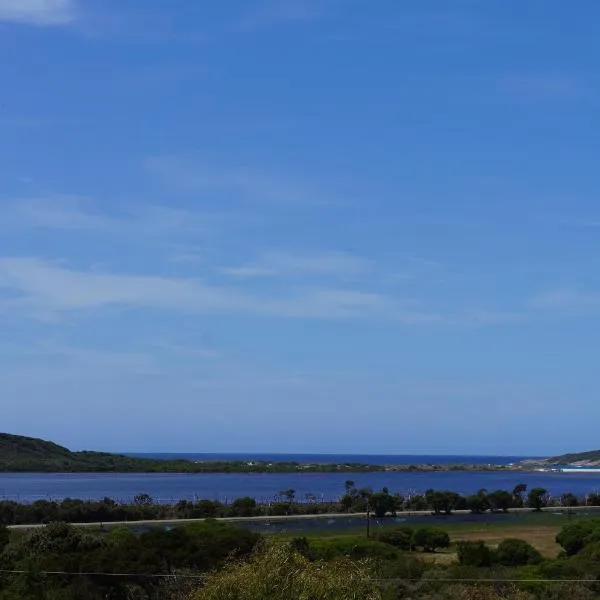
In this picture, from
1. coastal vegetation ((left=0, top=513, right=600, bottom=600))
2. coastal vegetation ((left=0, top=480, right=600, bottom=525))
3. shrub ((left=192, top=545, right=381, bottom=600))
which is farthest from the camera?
coastal vegetation ((left=0, top=480, right=600, bottom=525))

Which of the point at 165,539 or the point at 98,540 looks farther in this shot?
the point at 98,540

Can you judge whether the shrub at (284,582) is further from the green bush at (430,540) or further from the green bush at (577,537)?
the green bush at (430,540)

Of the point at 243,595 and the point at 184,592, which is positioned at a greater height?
the point at 243,595

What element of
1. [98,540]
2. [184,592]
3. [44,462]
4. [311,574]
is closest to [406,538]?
[98,540]

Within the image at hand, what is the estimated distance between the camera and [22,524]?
224 feet

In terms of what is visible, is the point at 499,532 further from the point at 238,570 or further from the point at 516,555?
the point at 238,570

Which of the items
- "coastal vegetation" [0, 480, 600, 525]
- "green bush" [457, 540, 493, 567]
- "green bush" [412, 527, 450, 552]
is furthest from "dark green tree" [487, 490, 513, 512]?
"green bush" [457, 540, 493, 567]

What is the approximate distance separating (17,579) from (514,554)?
24.9 m

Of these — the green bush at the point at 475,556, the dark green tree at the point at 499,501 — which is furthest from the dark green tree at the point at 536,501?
the green bush at the point at 475,556

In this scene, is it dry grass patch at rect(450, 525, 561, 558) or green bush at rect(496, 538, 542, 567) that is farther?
dry grass patch at rect(450, 525, 561, 558)

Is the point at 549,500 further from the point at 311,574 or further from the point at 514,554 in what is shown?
the point at 311,574

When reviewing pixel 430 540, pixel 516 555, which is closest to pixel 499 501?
pixel 430 540

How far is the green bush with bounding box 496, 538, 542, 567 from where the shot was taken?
1735 inches

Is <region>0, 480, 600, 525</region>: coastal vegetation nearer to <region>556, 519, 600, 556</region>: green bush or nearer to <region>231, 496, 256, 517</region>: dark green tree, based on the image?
<region>231, 496, 256, 517</region>: dark green tree
